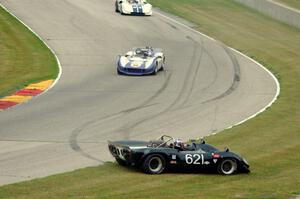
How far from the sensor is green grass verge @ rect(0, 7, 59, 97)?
34.6m

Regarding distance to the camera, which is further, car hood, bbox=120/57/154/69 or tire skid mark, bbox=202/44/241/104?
car hood, bbox=120/57/154/69

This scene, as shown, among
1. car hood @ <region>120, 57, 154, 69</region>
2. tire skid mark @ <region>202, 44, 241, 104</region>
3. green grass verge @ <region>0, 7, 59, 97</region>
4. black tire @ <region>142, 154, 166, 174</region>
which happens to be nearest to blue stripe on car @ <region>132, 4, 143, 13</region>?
green grass verge @ <region>0, 7, 59, 97</region>

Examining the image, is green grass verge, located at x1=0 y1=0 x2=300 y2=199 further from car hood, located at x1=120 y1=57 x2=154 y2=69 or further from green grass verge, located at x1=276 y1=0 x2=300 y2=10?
green grass verge, located at x1=276 y1=0 x2=300 y2=10

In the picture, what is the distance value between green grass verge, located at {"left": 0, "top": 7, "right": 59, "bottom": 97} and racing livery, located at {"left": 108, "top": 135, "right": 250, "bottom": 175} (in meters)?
12.6

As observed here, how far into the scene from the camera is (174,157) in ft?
64.6

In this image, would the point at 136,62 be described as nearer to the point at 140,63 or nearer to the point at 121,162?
the point at 140,63

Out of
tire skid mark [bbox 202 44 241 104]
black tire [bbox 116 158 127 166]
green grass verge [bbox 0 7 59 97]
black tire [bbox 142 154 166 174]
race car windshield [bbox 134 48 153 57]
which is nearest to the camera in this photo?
black tire [bbox 142 154 166 174]

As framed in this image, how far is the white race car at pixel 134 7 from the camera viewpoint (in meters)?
55.6

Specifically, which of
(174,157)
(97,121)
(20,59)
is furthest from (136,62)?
(174,157)

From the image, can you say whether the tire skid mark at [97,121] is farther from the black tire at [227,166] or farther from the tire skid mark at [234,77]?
the black tire at [227,166]

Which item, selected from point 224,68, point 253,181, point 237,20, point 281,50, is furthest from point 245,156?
point 237,20

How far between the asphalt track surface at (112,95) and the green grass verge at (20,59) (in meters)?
0.78

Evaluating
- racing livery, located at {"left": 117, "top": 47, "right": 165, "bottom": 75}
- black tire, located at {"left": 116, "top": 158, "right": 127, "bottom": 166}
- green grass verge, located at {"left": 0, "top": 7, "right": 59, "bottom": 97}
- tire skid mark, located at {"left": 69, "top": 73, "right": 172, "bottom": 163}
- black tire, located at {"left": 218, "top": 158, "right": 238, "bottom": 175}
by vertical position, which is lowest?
green grass verge, located at {"left": 0, "top": 7, "right": 59, "bottom": 97}

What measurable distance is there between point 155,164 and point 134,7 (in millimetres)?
36911
